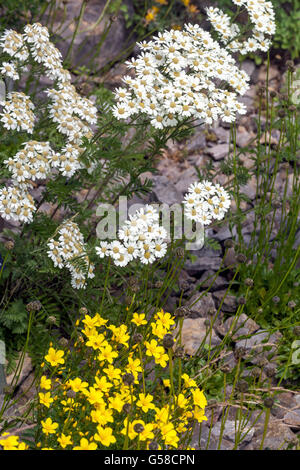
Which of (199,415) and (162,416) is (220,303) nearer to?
(199,415)

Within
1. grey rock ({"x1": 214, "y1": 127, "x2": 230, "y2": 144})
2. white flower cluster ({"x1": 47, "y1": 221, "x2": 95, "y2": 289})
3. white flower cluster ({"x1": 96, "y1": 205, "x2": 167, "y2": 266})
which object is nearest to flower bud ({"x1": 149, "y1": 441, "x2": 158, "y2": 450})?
white flower cluster ({"x1": 96, "y1": 205, "x2": 167, "y2": 266})

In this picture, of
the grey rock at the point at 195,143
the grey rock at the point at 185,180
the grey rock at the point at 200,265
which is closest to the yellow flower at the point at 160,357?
the grey rock at the point at 200,265

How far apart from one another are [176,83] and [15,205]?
113 centimetres

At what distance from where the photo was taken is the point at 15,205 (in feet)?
11.5

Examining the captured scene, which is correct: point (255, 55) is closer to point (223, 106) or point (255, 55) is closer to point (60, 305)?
point (223, 106)

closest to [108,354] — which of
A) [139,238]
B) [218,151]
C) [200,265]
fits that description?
[139,238]

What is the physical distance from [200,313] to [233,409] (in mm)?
788

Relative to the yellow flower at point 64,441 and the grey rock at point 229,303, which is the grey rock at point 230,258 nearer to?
the grey rock at point 229,303

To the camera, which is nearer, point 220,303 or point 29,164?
point 29,164

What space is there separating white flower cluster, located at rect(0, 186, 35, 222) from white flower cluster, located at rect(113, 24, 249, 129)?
0.70 m

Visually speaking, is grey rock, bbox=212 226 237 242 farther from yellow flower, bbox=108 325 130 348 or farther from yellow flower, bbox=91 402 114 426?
yellow flower, bbox=91 402 114 426

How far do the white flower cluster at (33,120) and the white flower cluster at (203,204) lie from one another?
68cm

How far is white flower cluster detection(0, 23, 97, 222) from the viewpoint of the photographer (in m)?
3.54

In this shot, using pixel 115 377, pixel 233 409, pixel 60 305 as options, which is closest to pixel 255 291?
pixel 233 409
